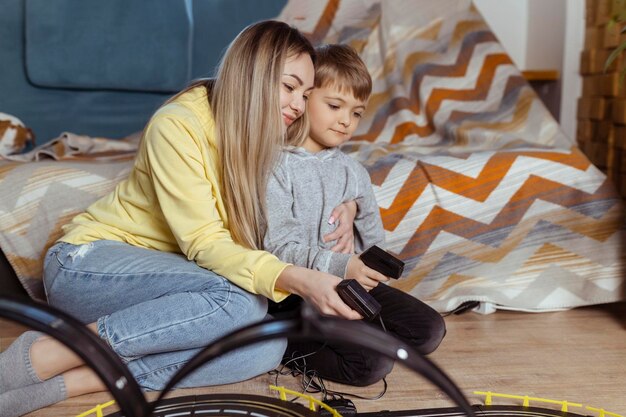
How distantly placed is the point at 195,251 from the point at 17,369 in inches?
13.4

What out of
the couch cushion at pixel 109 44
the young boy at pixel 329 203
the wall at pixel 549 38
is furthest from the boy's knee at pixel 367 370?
the wall at pixel 549 38

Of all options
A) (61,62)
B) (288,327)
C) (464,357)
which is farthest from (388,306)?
(61,62)

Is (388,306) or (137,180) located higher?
(137,180)

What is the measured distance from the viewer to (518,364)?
1.39 metres

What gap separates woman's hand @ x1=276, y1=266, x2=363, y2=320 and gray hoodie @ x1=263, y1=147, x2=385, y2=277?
14 cm

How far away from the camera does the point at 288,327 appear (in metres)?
0.56

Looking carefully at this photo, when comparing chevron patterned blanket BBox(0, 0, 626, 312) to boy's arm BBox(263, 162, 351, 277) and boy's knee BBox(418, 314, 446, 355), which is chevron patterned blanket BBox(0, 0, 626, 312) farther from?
boy's arm BBox(263, 162, 351, 277)

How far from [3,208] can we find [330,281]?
0.94m

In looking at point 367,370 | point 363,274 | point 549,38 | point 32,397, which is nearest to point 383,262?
point 363,274

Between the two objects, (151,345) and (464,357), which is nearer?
(151,345)

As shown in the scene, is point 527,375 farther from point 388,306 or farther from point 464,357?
point 388,306

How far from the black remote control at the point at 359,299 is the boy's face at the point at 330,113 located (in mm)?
469

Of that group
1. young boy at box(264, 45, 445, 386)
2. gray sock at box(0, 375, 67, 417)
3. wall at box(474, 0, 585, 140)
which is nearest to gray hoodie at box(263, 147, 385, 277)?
young boy at box(264, 45, 445, 386)

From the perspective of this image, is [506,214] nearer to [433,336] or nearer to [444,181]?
[444,181]
